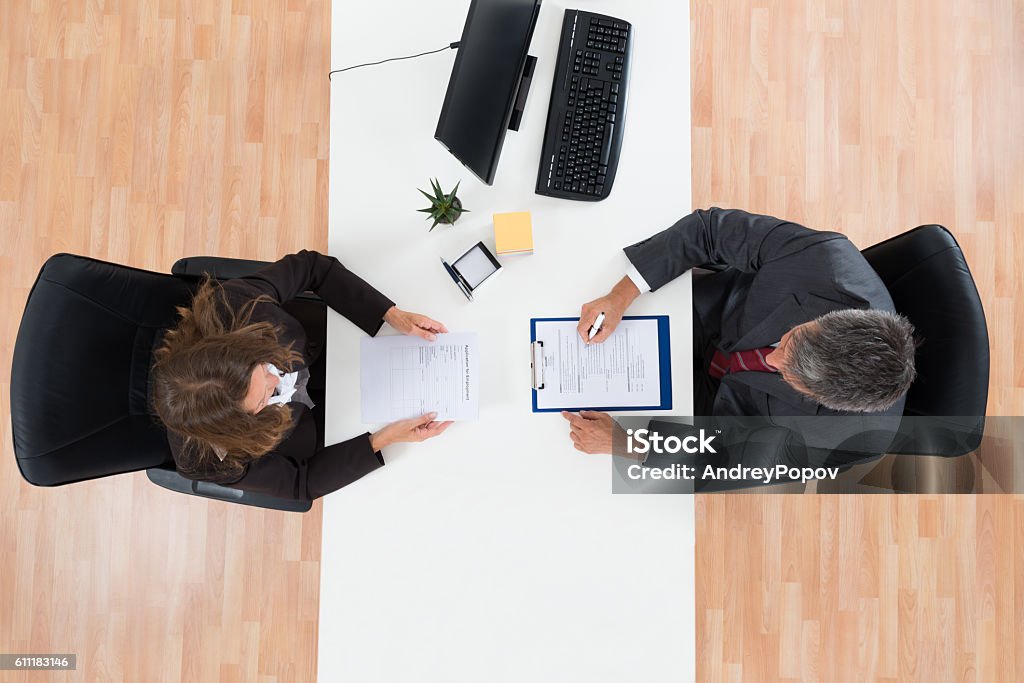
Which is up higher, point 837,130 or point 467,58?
point 837,130

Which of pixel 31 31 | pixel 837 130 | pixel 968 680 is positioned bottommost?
pixel 968 680

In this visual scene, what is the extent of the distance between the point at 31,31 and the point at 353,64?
177cm

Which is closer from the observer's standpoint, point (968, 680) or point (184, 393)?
point (184, 393)

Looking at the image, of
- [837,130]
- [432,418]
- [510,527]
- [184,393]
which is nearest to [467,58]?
[432,418]

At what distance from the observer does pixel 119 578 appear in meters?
2.33

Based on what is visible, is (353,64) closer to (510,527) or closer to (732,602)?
(510,527)

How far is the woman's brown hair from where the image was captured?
1.36 meters

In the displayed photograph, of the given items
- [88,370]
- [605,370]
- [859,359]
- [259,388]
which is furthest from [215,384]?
[859,359]

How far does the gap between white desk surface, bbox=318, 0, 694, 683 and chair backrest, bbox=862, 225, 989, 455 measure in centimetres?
49

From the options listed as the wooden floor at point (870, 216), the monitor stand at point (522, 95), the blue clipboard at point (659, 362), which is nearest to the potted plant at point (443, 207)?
the monitor stand at point (522, 95)

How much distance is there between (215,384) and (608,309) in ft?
2.94

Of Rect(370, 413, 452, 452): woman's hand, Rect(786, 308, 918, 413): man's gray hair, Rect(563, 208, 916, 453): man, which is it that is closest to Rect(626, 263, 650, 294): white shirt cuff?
Rect(563, 208, 916, 453): man

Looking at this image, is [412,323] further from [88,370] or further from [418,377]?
Answer: [88,370]

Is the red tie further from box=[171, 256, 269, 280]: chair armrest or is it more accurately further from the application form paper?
box=[171, 256, 269, 280]: chair armrest
